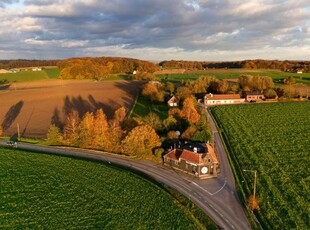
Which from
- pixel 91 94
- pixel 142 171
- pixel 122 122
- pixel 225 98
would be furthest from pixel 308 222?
pixel 91 94

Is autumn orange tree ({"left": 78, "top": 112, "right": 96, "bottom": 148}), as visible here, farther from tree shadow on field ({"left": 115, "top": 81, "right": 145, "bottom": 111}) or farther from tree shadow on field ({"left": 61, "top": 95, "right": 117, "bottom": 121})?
tree shadow on field ({"left": 115, "top": 81, "right": 145, "bottom": 111})

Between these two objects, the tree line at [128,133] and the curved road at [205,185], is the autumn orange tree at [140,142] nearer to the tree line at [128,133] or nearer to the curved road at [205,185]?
the tree line at [128,133]

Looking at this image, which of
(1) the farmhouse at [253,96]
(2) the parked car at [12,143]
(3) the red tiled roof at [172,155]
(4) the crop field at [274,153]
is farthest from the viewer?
(1) the farmhouse at [253,96]

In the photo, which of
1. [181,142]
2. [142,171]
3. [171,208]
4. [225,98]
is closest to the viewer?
[171,208]

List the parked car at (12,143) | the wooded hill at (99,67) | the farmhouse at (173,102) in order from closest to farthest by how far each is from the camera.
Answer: the parked car at (12,143) < the farmhouse at (173,102) < the wooded hill at (99,67)

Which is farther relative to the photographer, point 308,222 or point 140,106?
point 140,106

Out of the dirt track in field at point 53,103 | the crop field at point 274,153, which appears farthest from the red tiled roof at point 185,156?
the dirt track in field at point 53,103

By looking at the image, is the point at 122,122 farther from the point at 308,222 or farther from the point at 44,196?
the point at 308,222
